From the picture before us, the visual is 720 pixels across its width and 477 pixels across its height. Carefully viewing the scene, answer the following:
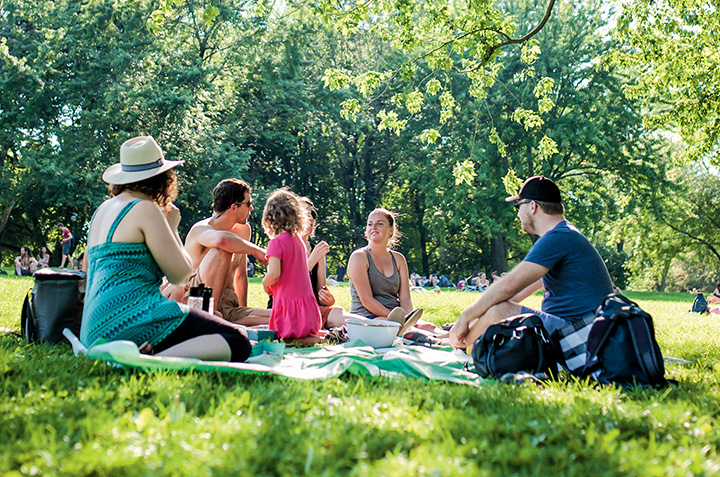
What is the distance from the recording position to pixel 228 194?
5.41m

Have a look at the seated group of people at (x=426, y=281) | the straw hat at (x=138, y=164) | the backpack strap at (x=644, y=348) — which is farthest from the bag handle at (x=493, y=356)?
the seated group of people at (x=426, y=281)

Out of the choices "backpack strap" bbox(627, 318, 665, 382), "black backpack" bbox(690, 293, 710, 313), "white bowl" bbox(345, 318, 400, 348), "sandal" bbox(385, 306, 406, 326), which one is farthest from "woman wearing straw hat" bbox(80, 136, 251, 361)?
"black backpack" bbox(690, 293, 710, 313)

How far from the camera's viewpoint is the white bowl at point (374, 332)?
15.1 ft

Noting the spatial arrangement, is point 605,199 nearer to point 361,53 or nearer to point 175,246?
point 361,53

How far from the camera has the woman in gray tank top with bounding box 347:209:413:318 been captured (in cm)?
577

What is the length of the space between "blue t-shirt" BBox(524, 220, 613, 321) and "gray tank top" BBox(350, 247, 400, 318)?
2168 mm

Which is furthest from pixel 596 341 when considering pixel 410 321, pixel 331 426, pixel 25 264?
pixel 25 264

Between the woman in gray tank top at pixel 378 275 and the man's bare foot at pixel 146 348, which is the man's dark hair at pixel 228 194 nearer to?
the woman in gray tank top at pixel 378 275

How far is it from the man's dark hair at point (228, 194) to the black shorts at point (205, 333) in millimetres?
1965

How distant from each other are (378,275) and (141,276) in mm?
2867

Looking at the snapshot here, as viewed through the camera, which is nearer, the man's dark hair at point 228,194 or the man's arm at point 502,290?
the man's arm at point 502,290

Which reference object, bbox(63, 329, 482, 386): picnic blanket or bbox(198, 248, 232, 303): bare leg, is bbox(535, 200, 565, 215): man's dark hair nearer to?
bbox(63, 329, 482, 386): picnic blanket

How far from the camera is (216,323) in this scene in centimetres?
365

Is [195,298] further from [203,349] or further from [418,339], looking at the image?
[418,339]
